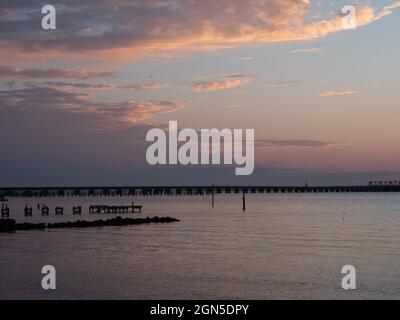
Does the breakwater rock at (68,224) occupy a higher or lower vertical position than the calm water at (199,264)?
higher

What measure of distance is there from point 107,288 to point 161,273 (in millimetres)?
4999

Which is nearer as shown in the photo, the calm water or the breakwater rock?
the calm water

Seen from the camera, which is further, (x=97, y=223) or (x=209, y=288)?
(x=97, y=223)

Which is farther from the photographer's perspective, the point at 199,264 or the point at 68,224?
the point at 68,224

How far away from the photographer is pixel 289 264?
37.3 meters

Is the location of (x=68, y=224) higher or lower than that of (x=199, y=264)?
higher

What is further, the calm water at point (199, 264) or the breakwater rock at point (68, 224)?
the breakwater rock at point (68, 224)

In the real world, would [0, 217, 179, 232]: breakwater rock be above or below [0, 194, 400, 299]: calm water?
above

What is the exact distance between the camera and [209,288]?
96.8 ft
